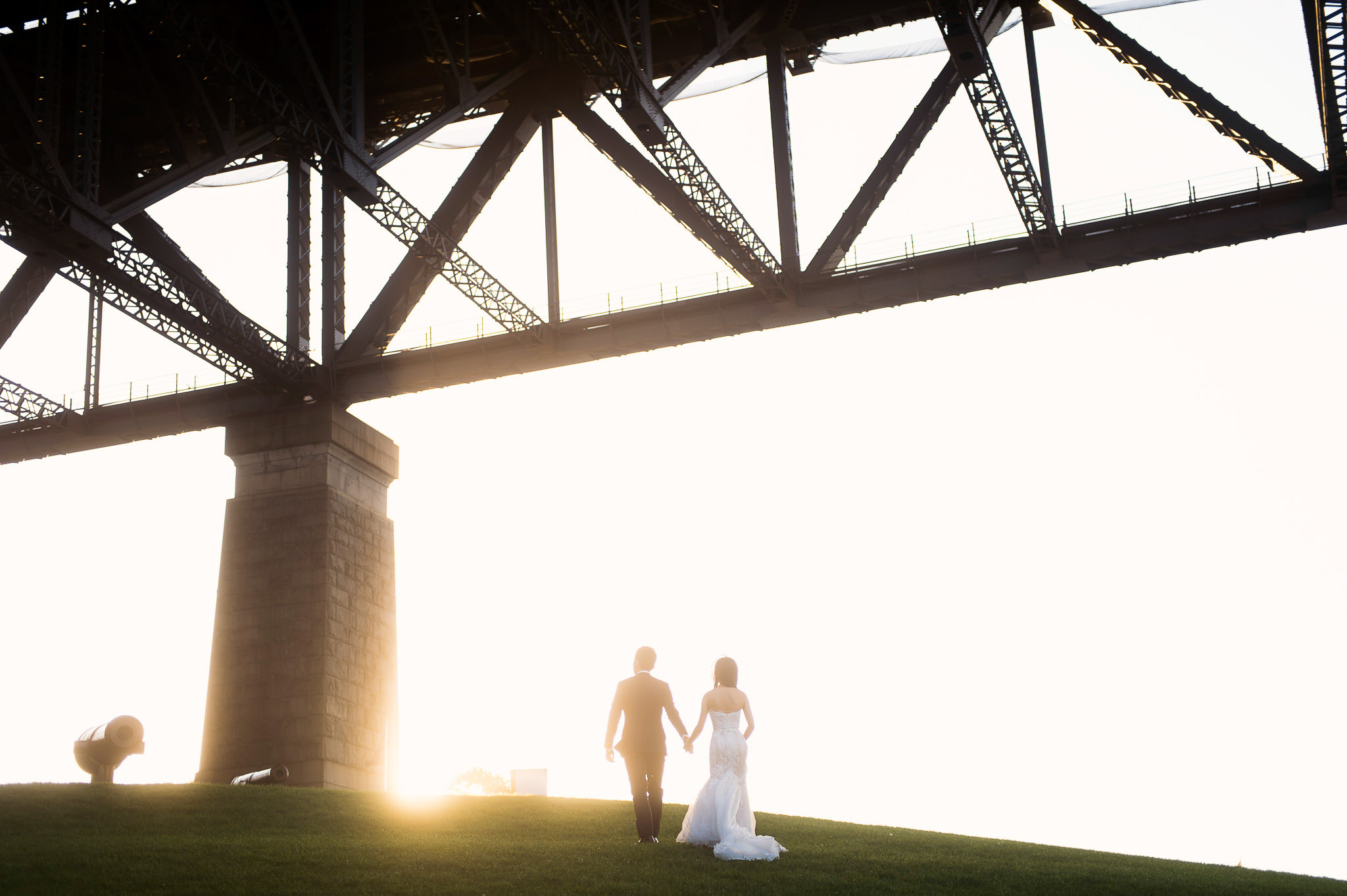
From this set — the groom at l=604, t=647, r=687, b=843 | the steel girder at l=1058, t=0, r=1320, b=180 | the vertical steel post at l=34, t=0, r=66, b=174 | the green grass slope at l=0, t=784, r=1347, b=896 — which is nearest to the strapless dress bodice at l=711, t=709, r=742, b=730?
the groom at l=604, t=647, r=687, b=843

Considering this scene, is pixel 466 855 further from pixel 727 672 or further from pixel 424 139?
pixel 424 139

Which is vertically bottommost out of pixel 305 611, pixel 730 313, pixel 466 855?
pixel 466 855

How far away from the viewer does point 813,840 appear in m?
14.2

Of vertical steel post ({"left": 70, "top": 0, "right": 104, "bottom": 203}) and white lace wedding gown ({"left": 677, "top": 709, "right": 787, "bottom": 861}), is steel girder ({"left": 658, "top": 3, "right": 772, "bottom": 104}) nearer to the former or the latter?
vertical steel post ({"left": 70, "top": 0, "right": 104, "bottom": 203})

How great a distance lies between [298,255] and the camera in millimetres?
28328

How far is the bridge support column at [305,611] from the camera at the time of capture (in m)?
25.6

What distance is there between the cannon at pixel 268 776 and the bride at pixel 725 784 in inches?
560

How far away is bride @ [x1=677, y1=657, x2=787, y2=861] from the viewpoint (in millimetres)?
12320

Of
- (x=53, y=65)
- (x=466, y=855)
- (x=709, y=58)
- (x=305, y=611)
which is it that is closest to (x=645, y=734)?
(x=466, y=855)

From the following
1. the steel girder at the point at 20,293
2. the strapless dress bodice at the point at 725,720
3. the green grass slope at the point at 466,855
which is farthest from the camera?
the steel girder at the point at 20,293

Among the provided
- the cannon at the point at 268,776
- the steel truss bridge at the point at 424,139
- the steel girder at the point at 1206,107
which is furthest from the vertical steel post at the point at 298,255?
the steel girder at the point at 1206,107

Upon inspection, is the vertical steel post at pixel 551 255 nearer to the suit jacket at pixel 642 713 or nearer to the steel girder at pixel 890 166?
the steel girder at pixel 890 166

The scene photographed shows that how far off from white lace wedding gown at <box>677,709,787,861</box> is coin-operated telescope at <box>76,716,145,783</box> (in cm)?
1109

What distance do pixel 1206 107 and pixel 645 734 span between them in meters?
16.1
